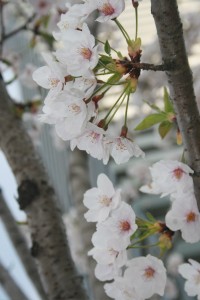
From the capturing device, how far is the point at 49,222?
111cm

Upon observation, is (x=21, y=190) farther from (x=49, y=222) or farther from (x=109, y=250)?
(x=109, y=250)

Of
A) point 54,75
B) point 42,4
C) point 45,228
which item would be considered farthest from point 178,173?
point 42,4

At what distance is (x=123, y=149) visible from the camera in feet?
2.20

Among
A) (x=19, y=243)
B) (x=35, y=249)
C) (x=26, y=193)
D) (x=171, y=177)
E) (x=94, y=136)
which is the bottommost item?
(x=19, y=243)

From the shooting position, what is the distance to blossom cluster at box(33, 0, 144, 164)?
23.2 inches

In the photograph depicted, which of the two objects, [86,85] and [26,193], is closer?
[86,85]

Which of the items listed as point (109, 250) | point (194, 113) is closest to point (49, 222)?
point (109, 250)

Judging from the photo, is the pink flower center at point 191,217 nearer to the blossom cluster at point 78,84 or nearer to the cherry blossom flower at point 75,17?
the blossom cluster at point 78,84

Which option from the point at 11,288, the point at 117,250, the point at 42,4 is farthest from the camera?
the point at 42,4

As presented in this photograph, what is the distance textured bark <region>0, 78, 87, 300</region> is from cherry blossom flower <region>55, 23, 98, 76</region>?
0.55m

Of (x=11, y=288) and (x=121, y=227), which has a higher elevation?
(x=121, y=227)

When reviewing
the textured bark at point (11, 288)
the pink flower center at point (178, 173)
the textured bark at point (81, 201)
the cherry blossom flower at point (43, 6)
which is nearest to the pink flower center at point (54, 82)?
the pink flower center at point (178, 173)

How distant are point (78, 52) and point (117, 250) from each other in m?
0.27

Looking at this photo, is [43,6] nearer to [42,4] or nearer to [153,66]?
[42,4]
